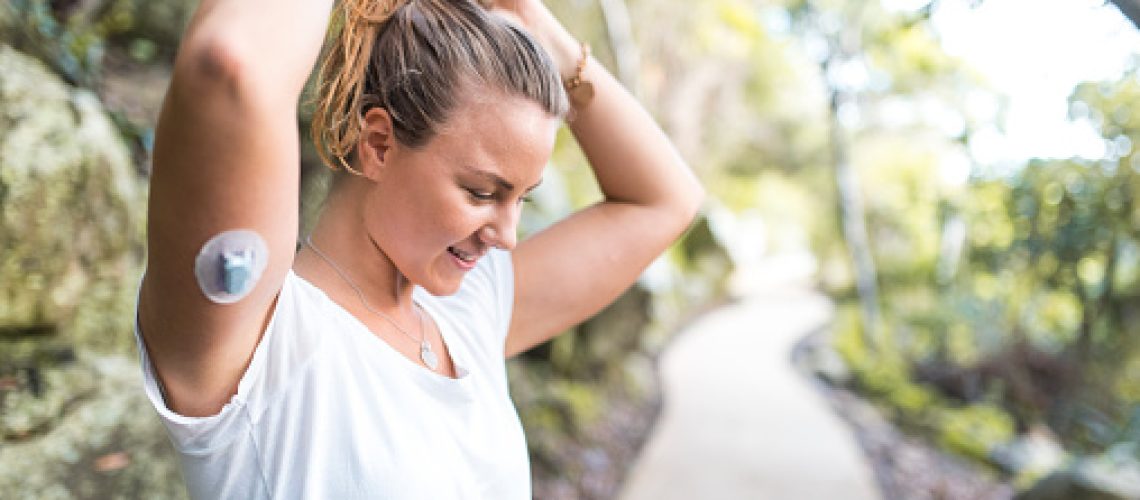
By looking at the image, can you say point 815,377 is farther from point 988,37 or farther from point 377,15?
point 377,15

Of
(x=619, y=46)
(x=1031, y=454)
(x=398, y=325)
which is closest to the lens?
(x=398, y=325)

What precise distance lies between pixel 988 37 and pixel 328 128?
7.70 meters

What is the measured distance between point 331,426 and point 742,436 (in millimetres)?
7222

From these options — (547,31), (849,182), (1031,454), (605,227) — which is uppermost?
(547,31)

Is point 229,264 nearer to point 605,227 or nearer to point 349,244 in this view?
point 349,244

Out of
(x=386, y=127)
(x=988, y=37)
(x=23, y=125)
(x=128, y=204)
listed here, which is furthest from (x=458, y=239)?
(x=988, y=37)

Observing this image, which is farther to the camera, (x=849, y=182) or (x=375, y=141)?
(x=849, y=182)

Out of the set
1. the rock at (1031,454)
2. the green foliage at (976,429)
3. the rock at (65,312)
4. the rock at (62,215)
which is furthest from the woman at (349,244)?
the green foliage at (976,429)

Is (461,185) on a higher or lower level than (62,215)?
higher

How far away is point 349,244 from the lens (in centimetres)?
103

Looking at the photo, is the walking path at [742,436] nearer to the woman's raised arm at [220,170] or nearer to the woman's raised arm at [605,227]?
the woman's raised arm at [605,227]

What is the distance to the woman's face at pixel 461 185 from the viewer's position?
3.10 feet

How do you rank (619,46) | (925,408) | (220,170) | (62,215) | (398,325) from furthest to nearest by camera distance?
(925,408) → (619,46) → (62,215) → (398,325) → (220,170)

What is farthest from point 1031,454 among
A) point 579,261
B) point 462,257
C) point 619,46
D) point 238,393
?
point 238,393
